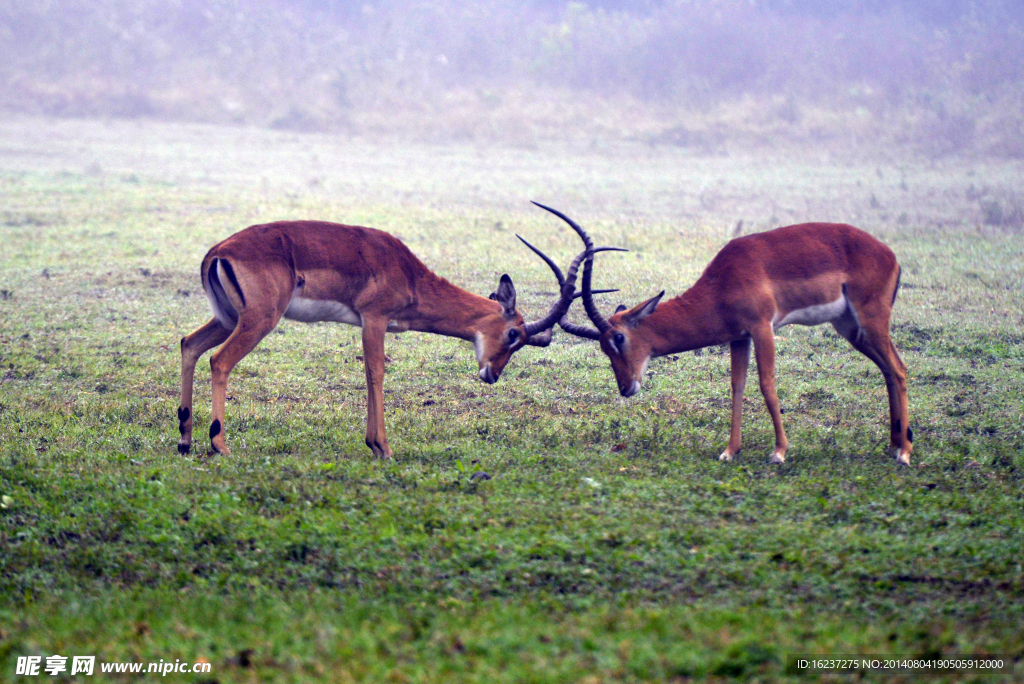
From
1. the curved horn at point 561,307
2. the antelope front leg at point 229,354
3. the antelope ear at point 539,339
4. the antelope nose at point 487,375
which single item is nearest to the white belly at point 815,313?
the curved horn at point 561,307

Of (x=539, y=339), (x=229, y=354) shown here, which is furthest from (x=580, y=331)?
(x=229, y=354)

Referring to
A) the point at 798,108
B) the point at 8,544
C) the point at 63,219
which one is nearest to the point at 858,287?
the point at 8,544

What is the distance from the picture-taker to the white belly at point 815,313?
6.70 m

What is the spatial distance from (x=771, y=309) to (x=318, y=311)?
306cm

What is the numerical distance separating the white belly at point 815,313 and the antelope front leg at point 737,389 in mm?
313

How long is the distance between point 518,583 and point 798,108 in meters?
29.9

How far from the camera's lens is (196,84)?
34906 mm

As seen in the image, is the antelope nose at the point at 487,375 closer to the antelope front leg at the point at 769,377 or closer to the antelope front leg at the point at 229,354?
the antelope front leg at the point at 229,354

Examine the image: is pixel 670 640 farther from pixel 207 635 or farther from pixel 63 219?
pixel 63 219

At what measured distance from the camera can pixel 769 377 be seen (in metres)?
6.64

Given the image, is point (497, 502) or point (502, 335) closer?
point (497, 502)

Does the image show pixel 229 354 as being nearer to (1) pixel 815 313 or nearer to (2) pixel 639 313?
(2) pixel 639 313

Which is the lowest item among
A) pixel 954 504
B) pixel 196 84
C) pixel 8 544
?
pixel 8 544

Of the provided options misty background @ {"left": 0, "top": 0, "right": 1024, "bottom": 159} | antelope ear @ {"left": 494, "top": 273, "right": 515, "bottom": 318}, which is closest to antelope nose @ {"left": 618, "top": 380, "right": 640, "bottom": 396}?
antelope ear @ {"left": 494, "top": 273, "right": 515, "bottom": 318}
